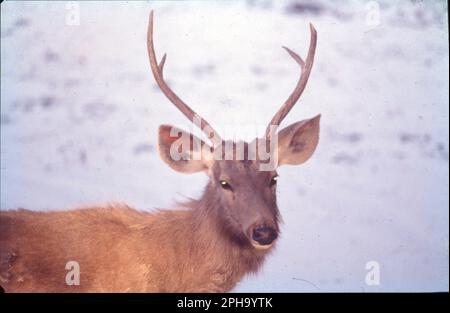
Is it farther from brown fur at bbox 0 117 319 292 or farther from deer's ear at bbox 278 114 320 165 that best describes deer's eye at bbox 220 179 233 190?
deer's ear at bbox 278 114 320 165

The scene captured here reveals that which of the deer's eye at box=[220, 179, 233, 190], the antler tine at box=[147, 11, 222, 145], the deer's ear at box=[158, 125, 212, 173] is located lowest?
the deer's eye at box=[220, 179, 233, 190]

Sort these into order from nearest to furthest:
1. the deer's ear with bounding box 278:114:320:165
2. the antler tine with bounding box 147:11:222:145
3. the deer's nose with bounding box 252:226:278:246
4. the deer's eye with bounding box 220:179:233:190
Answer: the deer's nose with bounding box 252:226:278:246
the deer's eye with bounding box 220:179:233:190
the antler tine with bounding box 147:11:222:145
the deer's ear with bounding box 278:114:320:165

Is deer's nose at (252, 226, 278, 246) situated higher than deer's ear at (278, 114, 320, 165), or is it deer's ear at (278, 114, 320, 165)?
deer's ear at (278, 114, 320, 165)

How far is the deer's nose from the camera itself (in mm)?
3068

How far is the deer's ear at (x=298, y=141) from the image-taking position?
352 cm

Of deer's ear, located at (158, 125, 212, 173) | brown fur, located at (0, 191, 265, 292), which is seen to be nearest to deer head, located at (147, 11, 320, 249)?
deer's ear, located at (158, 125, 212, 173)

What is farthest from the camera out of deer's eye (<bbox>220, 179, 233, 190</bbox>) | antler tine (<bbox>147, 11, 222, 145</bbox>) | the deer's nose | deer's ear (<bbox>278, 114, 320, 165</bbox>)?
deer's ear (<bbox>278, 114, 320, 165</bbox>)

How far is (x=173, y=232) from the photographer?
11.4 feet

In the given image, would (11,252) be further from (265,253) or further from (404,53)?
(404,53)

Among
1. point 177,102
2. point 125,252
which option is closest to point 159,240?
point 125,252

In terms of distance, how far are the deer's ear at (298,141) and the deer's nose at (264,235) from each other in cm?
57

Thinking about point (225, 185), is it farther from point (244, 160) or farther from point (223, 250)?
point (223, 250)

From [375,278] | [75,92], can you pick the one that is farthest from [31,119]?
[375,278]

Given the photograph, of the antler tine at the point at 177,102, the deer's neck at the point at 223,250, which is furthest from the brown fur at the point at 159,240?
the antler tine at the point at 177,102
